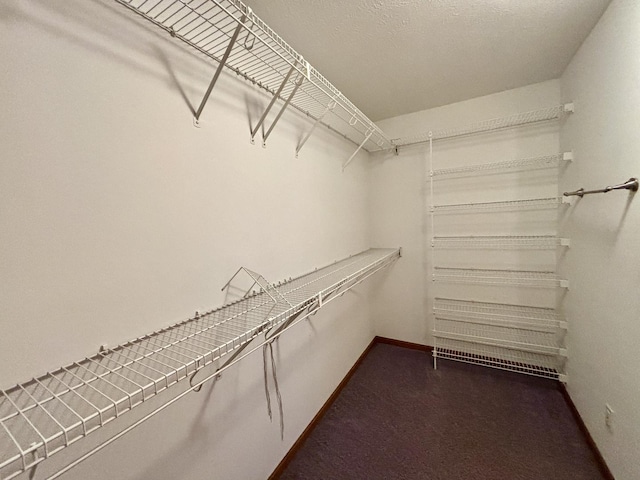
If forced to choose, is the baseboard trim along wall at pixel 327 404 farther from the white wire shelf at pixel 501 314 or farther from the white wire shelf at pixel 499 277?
the white wire shelf at pixel 499 277

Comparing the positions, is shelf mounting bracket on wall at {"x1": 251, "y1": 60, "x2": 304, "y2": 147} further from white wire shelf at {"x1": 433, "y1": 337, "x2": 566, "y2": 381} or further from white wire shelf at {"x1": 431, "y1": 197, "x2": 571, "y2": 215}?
white wire shelf at {"x1": 433, "y1": 337, "x2": 566, "y2": 381}

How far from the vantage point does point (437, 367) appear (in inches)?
95.1

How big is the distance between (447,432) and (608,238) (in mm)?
1481

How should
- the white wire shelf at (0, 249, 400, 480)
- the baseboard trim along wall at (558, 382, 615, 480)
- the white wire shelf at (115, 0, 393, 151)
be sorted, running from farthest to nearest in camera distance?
1. the baseboard trim along wall at (558, 382, 615, 480)
2. the white wire shelf at (115, 0, 393, 151)
3. the white wire shelf at (0, 249, 400, 480)

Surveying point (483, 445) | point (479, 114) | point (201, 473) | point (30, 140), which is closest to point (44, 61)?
point (30, 140)

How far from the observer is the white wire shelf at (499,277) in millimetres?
2143

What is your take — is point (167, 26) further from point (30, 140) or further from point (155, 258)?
point (155, 258)

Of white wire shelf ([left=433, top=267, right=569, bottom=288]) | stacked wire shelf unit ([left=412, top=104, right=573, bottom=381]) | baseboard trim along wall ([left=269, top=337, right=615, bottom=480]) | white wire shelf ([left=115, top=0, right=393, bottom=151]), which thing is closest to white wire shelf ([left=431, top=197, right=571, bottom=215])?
stacked wire shelf unit ([left=412, top=104, right=573, bottom=381])

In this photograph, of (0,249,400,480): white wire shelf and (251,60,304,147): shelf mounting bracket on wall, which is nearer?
(0,249,400,480): white wire shelf

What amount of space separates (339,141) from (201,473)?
2.22 m

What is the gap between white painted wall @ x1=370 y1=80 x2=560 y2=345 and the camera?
85.2 inches

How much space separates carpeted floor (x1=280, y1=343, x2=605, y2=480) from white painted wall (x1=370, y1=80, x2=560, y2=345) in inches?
25.4

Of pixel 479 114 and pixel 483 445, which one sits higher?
pixel 479 114

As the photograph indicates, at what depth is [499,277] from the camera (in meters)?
2.33
